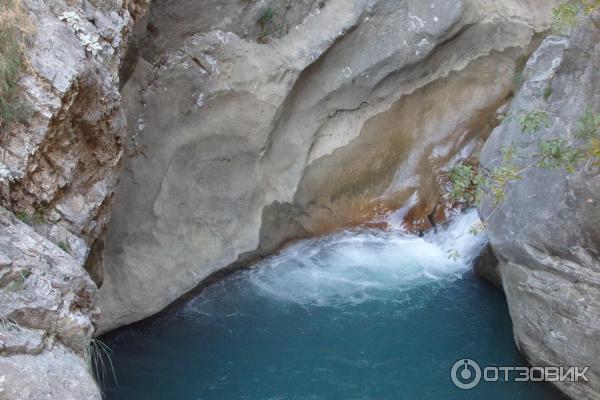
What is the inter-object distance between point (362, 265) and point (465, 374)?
196cm

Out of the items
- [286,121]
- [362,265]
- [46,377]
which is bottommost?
[46,377]

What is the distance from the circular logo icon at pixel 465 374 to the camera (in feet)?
20.2

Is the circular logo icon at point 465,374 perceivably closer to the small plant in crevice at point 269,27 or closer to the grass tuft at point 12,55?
the small plant in crevice at point 269,27

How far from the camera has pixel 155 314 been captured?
7105 mm

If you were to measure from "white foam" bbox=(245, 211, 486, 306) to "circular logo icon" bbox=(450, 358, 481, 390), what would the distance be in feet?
3.82

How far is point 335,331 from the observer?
6848mm

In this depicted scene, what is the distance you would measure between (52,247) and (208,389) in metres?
2.68

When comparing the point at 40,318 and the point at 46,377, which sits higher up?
the point at 40,318

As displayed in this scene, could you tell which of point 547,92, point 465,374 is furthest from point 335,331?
point 547,92

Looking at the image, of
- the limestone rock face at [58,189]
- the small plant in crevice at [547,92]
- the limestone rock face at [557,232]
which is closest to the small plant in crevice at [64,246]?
the limestone rock face at [58,189]

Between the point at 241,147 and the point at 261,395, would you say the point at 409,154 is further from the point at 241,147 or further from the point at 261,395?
the point at 261,395

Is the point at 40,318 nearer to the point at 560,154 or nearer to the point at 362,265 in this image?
the point at 560,154

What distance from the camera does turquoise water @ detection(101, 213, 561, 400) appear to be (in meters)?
6.14

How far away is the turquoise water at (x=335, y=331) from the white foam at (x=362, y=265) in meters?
0.01
